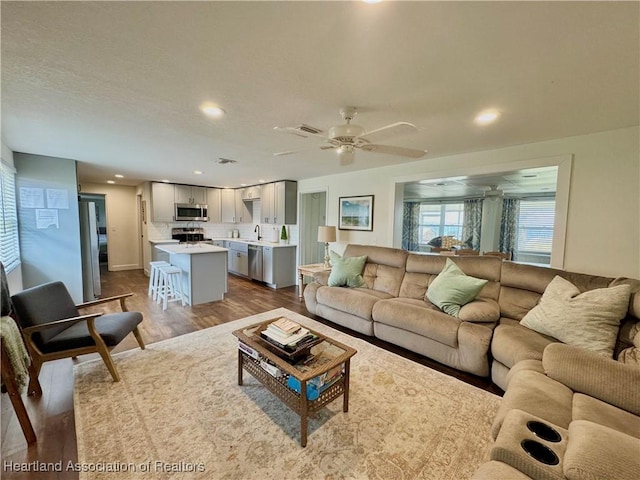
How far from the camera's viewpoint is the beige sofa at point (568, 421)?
971 millimetres

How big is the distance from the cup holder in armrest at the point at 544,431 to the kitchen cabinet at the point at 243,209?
21.6 feet

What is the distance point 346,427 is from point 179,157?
378cm

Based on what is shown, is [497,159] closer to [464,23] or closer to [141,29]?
[464,23]

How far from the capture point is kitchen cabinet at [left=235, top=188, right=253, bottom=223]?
22.7ft

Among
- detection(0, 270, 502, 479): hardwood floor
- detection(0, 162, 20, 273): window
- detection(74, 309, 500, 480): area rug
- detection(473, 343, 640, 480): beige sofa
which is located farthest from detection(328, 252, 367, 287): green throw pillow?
detection(0, 162, 20, 273): window

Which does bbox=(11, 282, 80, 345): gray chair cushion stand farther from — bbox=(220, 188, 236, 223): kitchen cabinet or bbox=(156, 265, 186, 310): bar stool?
bbox=(220, 188, 236, 223): kitchen cabinet

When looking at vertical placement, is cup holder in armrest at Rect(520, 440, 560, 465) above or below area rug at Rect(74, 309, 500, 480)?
above

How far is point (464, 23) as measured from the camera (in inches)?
45.1

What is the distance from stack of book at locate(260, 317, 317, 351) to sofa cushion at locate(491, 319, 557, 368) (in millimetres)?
1509

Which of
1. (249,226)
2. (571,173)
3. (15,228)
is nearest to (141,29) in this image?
(571,173)

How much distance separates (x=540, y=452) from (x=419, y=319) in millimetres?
1559

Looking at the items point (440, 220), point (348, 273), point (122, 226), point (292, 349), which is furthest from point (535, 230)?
point (122, 226)

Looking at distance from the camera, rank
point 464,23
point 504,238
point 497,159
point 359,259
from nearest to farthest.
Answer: point 464,23
point 497,159
point 359,259
point 504,238

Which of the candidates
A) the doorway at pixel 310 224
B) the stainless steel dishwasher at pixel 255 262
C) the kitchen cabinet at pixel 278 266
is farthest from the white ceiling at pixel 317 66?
the stainless steel dishwasher at pixel 255 262
